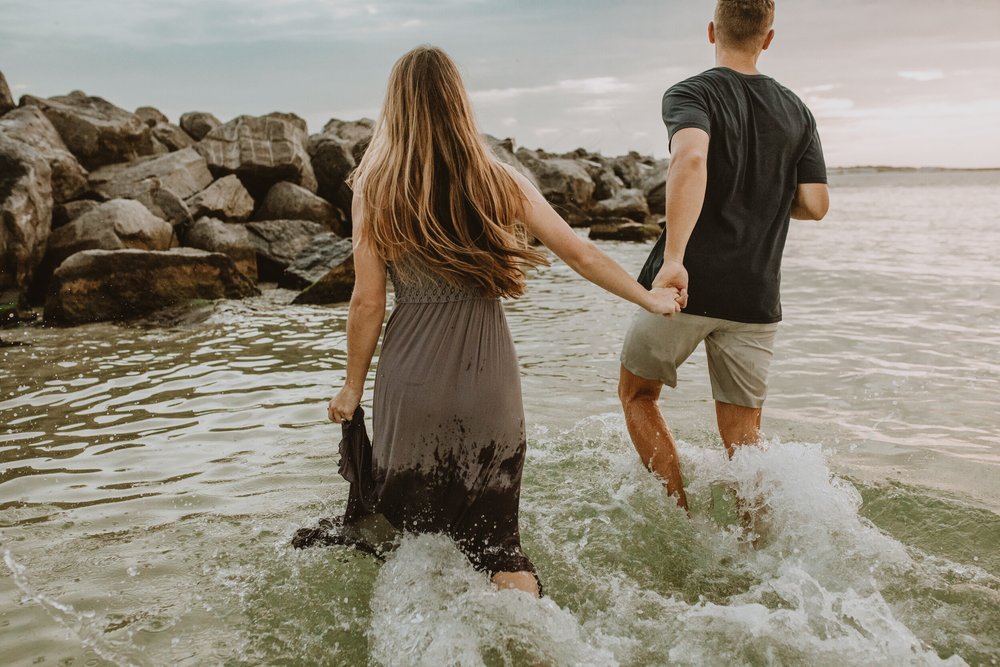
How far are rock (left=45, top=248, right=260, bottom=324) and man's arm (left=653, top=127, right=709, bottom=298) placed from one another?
889cm

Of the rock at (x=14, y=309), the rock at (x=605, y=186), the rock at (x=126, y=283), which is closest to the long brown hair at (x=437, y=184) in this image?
the rock at (x=126, y=283)

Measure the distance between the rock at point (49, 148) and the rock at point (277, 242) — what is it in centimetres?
292

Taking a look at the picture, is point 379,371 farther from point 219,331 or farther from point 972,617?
point 219,331

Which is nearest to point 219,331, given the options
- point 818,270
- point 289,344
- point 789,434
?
point 289,344

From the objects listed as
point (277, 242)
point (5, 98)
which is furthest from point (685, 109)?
point (5, 98)

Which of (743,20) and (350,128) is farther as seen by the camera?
(350,128)

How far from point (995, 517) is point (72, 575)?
15.6 ft

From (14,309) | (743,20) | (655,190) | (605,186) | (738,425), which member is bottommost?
(14,309)

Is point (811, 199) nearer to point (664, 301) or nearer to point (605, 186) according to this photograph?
point (664, 301)

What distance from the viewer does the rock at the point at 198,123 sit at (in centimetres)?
2430

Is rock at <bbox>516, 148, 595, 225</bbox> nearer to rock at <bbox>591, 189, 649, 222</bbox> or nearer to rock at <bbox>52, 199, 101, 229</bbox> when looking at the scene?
rock at <bbox>591, 189, 649, 222</bbox>

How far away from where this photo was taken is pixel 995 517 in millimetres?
4375

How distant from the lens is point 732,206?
12.2 ft

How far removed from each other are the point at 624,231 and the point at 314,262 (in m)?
12.5
